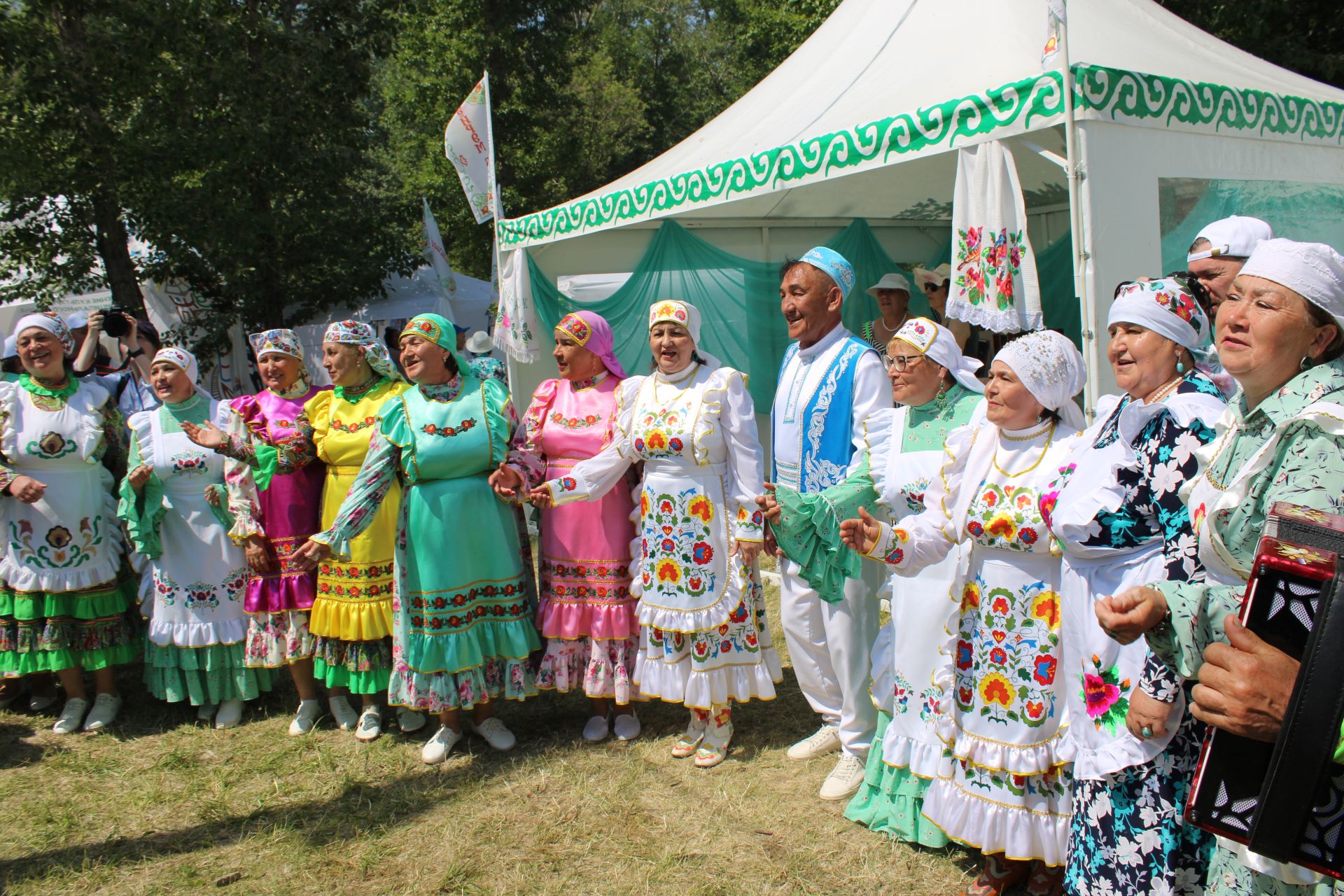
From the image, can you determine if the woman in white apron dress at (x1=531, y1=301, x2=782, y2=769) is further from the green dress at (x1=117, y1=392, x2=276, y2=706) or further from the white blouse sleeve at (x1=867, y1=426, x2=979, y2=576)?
the green dress at (x1=117, y1=392, x2=276, y2=706)

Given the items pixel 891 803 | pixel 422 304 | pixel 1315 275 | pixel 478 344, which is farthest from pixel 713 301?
pixel 422 304

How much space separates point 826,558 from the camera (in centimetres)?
296

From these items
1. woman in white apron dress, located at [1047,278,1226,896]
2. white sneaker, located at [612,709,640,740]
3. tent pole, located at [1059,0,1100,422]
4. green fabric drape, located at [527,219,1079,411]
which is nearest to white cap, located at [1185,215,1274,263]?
tent pole, located at [1059,0,1100,422]

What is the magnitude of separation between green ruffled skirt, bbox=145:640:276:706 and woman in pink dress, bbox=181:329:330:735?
16 centimetres

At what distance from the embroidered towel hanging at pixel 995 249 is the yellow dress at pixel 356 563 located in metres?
2.54

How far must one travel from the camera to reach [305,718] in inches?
176

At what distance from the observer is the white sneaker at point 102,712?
4.66 m

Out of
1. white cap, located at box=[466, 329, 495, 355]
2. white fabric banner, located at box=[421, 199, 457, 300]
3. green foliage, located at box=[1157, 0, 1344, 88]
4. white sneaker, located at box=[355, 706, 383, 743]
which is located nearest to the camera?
white sneaker, located at box=[355, 706, 383, 743]

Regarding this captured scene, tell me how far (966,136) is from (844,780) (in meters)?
2.74

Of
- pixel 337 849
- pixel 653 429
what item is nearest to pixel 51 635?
pixel 337 849

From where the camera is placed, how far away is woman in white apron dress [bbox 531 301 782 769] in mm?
3711

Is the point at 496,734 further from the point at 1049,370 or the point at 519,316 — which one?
the point at 519,316

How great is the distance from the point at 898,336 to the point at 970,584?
825 millimetres

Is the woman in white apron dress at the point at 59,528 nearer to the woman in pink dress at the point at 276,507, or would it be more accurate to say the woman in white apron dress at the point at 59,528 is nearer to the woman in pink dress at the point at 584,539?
the woman in pink dress at the point at 276,507
